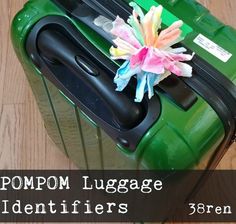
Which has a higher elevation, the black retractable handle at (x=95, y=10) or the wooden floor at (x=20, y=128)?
the black retractable handle at (x=95, y=10)

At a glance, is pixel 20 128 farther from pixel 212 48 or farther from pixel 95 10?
pixel 212 48

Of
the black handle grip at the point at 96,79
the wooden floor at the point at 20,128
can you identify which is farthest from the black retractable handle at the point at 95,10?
the wooden floor at the point at 20,128

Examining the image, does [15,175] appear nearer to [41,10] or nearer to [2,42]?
[2,42]

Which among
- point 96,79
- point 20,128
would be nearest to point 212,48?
point 96,79

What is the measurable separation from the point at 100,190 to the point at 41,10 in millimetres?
513

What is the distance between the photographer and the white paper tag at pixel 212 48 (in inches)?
28.7

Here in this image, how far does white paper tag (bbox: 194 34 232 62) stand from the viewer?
73 cm

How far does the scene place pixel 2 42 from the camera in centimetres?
135

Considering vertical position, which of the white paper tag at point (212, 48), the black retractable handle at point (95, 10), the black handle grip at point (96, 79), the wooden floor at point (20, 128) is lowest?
the wooden floor at point (20, 128)

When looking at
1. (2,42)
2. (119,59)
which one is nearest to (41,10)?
(119,59)

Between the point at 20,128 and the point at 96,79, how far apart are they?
59cm

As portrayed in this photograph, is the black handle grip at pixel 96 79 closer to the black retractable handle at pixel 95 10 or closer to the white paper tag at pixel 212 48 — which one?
the black retractable handle at pixel 95 10

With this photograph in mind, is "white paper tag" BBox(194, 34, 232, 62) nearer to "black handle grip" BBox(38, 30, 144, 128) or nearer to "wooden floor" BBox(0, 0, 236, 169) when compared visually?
"black handle grip" BBox(38, 30, 144, 128)

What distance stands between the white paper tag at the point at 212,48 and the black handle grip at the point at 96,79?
15 cm
